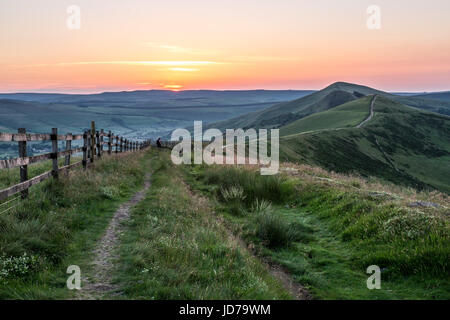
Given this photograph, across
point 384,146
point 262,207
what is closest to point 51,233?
point 262,207

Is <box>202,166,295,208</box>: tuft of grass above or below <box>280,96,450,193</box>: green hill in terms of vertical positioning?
above

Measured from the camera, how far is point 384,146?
114 metres

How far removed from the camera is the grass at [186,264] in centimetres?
527

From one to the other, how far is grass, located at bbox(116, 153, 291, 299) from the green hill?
187ft

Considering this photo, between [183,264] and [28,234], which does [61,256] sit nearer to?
[28,234]

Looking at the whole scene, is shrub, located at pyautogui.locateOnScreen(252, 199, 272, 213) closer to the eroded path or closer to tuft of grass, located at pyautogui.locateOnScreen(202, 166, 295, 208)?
tuft of grass, located at pyautogui.locateOnScreen(202, 166, 295, 208)

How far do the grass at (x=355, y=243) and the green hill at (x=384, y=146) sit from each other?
53.5m

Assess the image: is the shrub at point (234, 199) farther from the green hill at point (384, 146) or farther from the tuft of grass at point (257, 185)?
the green hill at point (384, 146)

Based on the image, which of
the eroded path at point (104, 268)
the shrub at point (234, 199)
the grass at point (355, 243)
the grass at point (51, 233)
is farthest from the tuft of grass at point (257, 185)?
the eroded path at point (104, 268)

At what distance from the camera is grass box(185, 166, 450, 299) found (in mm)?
6582

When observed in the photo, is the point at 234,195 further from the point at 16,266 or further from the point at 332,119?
the point at 332,119

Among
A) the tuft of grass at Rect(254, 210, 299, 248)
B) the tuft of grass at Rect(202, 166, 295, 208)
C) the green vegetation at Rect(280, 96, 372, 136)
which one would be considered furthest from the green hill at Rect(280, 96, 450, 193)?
the tuft of grass at Rect(254, 210, 299, 248)

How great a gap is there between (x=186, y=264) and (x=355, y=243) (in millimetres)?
4842

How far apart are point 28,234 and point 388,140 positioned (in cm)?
13162
